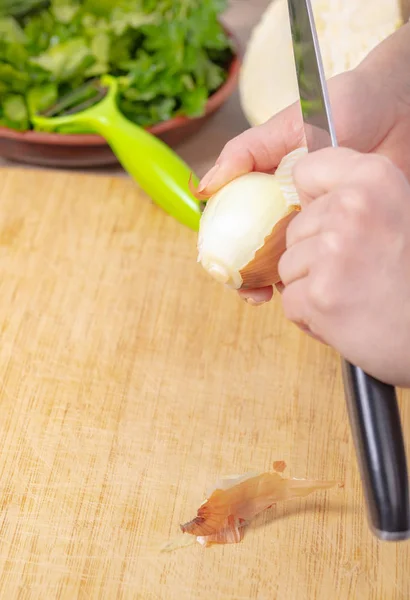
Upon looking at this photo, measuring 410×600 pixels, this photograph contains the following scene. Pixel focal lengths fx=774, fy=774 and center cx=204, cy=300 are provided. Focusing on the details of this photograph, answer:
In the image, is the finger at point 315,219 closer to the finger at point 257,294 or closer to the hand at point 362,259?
the hand at point 362,259

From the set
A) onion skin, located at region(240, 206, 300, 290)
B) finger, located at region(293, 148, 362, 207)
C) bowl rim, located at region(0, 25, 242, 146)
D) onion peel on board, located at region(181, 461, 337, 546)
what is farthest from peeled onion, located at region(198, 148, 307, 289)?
bowl rim, located at region(0, 25, 242, 146)

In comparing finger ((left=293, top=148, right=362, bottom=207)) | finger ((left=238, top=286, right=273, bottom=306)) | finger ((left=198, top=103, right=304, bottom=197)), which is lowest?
finger ((left=238, top=286, right=273, bottom=306))

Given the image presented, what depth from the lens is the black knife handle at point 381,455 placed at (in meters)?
0.69

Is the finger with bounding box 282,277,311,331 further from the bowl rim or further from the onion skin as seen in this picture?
the bowl rim

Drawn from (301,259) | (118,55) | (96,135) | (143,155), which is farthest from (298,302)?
(118,55)

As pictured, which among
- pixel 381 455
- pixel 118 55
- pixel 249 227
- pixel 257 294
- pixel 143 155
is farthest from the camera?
pixel 118 55

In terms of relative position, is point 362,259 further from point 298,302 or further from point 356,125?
point 356,125

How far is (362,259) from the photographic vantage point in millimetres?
749

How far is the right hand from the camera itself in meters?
1.05

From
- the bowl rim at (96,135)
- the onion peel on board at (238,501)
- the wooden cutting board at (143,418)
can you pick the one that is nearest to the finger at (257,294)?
the wooden cutting board at (143,418)

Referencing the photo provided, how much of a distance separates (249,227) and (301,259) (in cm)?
19

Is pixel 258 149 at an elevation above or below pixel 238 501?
above

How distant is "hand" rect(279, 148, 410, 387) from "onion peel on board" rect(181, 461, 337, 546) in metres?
0.30

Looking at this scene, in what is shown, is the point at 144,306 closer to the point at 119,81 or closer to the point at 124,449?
the point at 124,449
